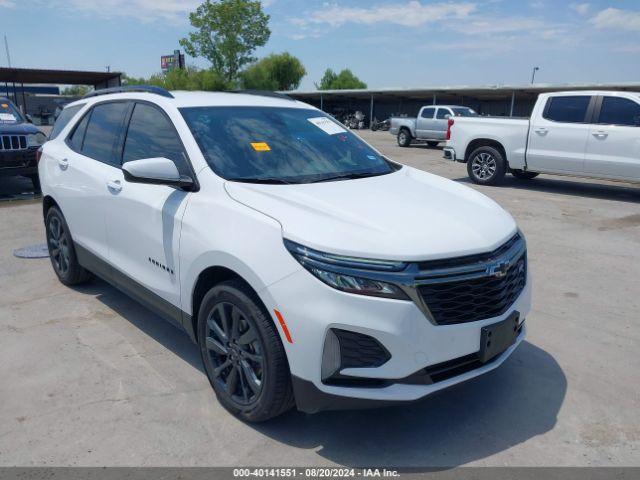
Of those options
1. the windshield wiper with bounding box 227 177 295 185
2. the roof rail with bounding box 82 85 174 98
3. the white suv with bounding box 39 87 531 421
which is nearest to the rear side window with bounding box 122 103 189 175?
the white suv with bounding box 39 87 531 421

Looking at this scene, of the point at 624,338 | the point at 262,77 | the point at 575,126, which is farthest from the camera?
the point at 262,77

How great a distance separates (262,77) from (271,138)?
7174cm

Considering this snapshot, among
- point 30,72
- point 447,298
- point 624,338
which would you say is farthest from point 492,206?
point 30,72

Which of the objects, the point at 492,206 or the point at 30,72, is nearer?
the point at 492,206

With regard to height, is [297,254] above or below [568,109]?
below

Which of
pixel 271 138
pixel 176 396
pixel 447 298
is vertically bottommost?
pixel 176 396

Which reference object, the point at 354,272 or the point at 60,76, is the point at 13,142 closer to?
the point at 354,272

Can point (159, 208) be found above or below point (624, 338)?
above

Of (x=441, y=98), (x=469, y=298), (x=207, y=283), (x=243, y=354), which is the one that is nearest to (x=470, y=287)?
(x=469, y=298)

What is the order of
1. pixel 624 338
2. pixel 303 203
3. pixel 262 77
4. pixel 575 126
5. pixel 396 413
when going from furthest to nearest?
pixel 262 77, pixel 575 126, pixel 624 338, pixel 396 413, pixel 303 203

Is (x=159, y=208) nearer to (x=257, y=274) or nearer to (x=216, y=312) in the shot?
(x=216, y=312)

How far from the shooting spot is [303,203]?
9.34 ft

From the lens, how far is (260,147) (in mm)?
3463

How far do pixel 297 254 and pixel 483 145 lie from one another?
9.95m
